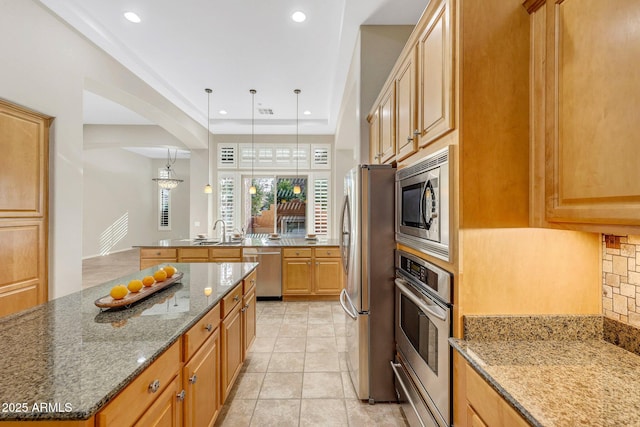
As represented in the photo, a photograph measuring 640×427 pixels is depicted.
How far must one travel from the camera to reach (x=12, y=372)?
0.93 metres

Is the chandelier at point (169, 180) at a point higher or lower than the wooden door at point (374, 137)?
higher

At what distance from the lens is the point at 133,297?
1.59 m

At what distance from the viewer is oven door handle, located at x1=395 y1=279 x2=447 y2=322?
1.29 meters

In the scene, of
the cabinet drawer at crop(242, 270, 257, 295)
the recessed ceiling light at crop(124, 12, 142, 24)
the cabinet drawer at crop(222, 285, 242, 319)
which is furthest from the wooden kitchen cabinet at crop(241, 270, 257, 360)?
the recessed ceiling light at crop(124, 12, 142, 24)

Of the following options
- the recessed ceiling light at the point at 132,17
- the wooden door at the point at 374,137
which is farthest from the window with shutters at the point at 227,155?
the wooden door at the point at 374,137

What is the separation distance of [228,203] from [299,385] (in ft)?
16.1

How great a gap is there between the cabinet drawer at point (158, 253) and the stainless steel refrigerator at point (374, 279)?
332 centimetres

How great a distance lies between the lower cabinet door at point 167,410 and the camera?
1044 millimetres

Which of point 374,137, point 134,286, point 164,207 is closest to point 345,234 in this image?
point 374,137

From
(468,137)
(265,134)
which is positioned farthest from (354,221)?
(265,134)

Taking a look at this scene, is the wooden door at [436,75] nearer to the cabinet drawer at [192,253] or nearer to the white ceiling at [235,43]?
the white ceiling at [235,43]

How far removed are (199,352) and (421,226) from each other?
51.7 inches

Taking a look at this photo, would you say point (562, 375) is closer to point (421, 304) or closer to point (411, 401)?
point (421, 304)

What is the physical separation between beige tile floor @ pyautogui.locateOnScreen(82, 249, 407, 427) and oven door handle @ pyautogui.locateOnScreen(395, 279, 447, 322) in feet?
3.05
